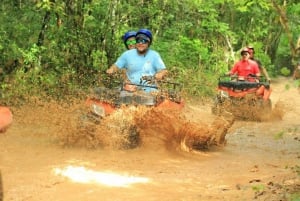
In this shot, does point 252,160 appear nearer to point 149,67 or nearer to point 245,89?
point 149,67

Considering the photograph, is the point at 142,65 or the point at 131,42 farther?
the point at 131,42

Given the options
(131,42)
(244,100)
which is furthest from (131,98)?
(244,100)

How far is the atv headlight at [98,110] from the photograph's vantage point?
28.2ft

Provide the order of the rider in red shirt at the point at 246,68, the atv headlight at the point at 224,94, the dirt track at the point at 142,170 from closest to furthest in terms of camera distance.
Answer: the dirt track at the point at 142,170 < the atv headlight at the point at 224,94 < the rider in red shirt at the point at 246,68

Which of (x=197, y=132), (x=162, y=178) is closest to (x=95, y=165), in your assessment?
(x=162, y=178)

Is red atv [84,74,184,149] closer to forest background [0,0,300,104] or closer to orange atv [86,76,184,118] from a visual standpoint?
orange atv [86,76,184,118]

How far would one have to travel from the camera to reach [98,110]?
866 centimetres

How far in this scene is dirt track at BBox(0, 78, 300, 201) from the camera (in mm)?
6062

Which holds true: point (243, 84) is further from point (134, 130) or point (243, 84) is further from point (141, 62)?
point (134, 130)

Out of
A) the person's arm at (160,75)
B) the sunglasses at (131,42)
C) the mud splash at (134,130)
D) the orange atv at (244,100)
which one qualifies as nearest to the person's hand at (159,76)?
the person's arm at (160,75)

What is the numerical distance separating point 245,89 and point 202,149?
4.83 m

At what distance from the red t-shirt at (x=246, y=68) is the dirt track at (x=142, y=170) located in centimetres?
413

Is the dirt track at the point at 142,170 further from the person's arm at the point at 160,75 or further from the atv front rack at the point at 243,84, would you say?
the atv front rack at the point at 243,84

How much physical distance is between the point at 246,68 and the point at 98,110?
21.5ft
